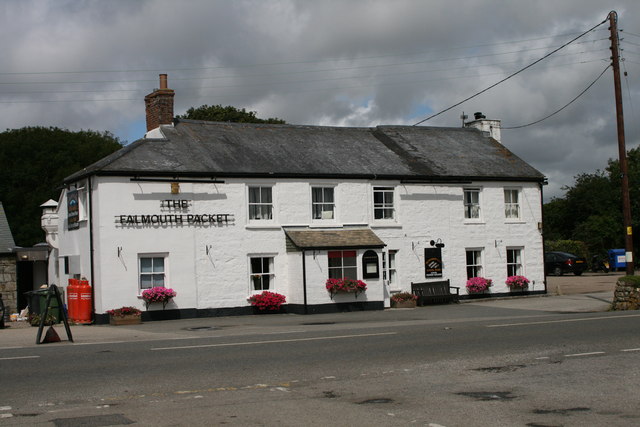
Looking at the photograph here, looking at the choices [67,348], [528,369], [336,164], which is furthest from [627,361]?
[336,164]

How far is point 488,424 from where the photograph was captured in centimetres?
909

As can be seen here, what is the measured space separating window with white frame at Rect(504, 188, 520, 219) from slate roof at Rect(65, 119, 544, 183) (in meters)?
0.73

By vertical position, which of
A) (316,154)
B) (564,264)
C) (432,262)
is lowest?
(564,264)

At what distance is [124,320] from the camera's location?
25938 millimetres

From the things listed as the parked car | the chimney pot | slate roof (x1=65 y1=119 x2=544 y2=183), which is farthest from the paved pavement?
the parked car

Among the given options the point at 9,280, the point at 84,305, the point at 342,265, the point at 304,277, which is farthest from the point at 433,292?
the point at 9,280

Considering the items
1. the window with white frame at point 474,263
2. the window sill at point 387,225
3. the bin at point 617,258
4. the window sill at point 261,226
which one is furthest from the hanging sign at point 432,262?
the bin at point 617,258

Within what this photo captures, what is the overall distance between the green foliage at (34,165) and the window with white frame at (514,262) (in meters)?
40.5

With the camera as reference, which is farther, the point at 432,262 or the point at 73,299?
the point at 432,262

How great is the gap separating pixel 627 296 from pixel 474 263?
9406mm

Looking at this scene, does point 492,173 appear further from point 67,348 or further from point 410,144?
point 67,348

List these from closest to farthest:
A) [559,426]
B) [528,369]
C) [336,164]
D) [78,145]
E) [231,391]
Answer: [559,426], [231,391], [528,369], [336,164], [78,145]

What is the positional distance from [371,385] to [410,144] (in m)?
24.3

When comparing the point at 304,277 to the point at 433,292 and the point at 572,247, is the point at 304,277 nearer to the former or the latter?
the point at 433,292
